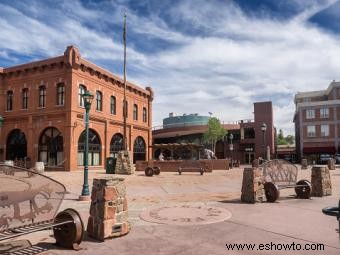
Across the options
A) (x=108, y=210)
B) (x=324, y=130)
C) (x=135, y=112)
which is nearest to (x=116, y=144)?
(x=135, y=112)

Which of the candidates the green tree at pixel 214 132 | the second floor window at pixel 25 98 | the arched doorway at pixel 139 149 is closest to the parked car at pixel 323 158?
the green tree at pixel 214 132

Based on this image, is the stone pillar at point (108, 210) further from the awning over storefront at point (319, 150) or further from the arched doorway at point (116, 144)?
the awning over storefront at point (319, 150)

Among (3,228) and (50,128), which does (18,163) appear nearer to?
(50,128)

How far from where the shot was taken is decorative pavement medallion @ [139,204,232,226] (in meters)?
7.54

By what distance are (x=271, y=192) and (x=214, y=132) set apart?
1858 inches

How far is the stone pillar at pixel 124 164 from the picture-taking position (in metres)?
25.6

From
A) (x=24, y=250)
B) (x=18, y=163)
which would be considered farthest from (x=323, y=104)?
(x=24, y=250)

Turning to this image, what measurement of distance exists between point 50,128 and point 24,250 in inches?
1101

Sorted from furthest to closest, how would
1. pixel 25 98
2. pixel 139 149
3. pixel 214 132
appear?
pixel 214 132
pixel 139 149
pixel 25 98

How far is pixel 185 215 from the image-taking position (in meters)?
8.20

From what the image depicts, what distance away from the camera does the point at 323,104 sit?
53.4 meters

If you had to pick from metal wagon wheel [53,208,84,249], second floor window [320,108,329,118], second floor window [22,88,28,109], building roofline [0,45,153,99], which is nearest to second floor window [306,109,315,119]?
second floor window [320,108,329,118]

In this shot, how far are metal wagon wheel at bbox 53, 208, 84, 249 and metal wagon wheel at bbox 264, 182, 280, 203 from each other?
6.41 meters

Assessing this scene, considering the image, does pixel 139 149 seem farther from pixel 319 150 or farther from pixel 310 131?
pixel 319 150
